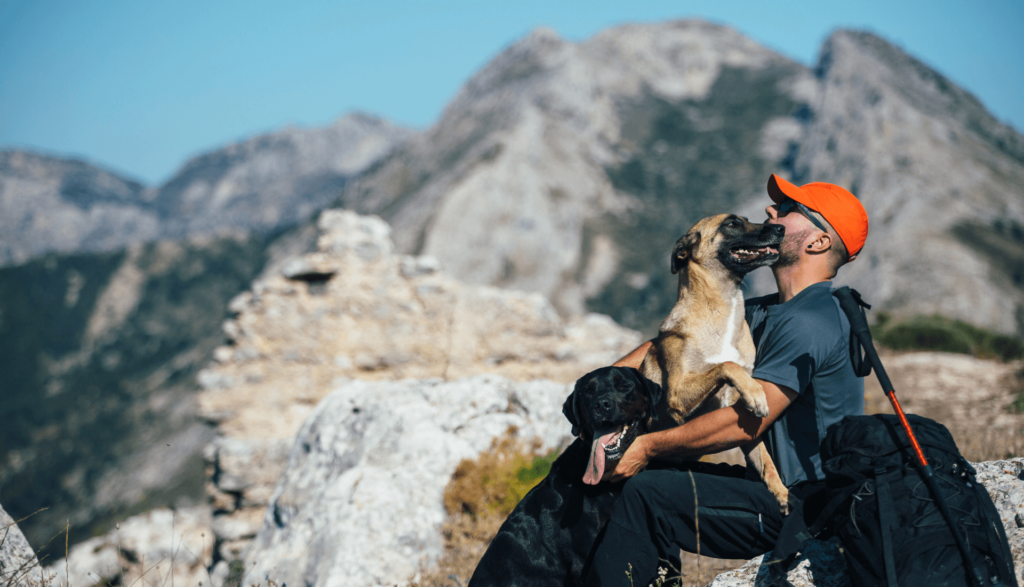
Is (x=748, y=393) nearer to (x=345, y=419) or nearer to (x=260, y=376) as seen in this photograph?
(x=345, y=419)

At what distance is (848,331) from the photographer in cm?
291

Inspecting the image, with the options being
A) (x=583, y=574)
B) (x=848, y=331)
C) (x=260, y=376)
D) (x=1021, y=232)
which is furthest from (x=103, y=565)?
(x=1021, y=232)

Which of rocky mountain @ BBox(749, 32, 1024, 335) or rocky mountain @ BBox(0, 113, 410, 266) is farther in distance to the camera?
rocky mountain @ BBox(0, 113, 410, 266)

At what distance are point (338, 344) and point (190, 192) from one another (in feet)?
581

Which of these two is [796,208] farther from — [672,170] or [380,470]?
[672,170]

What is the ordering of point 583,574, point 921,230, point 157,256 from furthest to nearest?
point 157,256 < point 921,230 < point 583,574

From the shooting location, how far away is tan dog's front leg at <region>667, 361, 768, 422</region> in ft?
9.03

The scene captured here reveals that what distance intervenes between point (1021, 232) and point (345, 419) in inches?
1901

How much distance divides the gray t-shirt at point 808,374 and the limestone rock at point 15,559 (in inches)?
157

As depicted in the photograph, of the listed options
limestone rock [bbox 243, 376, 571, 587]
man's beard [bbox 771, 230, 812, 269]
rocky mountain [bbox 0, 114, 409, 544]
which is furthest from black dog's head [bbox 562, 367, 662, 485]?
rocky mountain [bbox 0, 114, 409, 544]

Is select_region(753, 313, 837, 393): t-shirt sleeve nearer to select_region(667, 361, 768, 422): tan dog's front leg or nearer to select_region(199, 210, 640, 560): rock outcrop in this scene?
select_region(667, 361, 768, 422): tan dog's front leg

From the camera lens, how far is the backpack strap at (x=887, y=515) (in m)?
2.18

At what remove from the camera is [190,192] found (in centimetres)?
16225

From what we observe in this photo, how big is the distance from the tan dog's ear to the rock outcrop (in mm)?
5827
